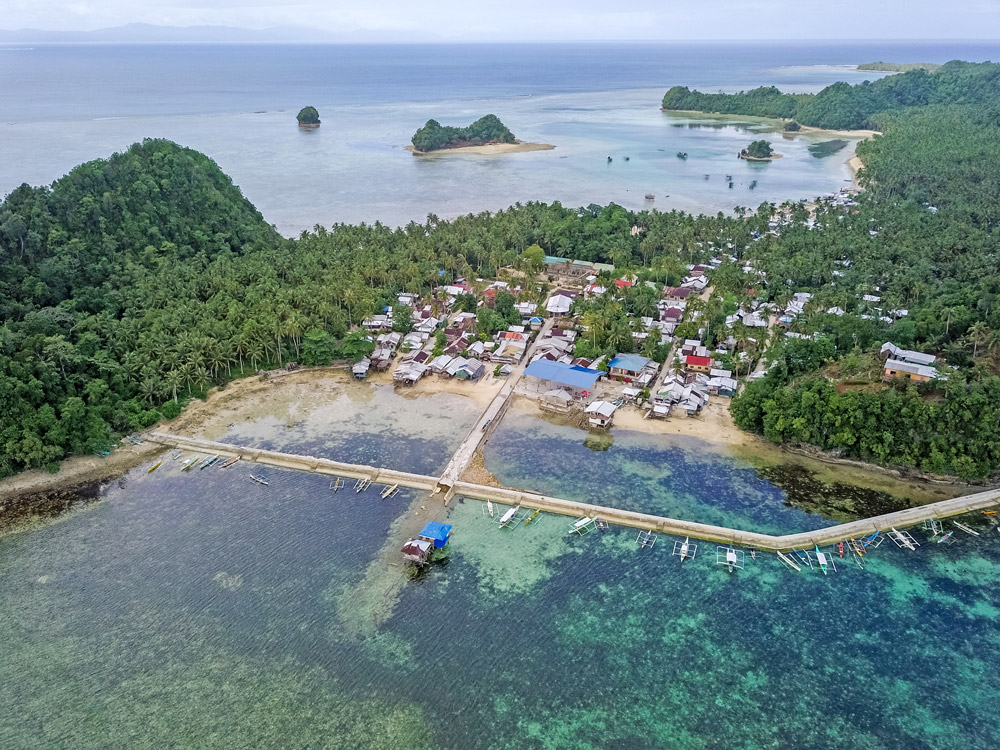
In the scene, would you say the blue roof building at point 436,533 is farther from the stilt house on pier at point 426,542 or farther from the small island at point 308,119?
the small island at point 308,119

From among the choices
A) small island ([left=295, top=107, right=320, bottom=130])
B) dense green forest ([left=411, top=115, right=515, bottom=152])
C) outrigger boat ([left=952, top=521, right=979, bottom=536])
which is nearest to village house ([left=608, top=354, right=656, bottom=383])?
outrigger boat ([left=952, top=521, right=979, bottom=536])

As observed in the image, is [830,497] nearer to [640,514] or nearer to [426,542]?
[640,514]

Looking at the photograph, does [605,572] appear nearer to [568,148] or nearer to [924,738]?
[924,738]

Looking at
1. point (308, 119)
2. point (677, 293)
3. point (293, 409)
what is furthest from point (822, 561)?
point (308, 119)

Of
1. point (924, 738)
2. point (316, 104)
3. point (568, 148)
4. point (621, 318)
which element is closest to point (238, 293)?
point (621, 318)

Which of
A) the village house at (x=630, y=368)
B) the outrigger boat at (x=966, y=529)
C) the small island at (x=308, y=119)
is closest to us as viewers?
the outrigger boat at (x=966, y=529)

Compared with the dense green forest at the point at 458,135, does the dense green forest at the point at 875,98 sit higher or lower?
higher

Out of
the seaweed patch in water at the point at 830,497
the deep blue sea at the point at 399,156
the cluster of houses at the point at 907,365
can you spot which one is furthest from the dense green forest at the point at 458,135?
the seaweed patch in water at the point at 830,497
